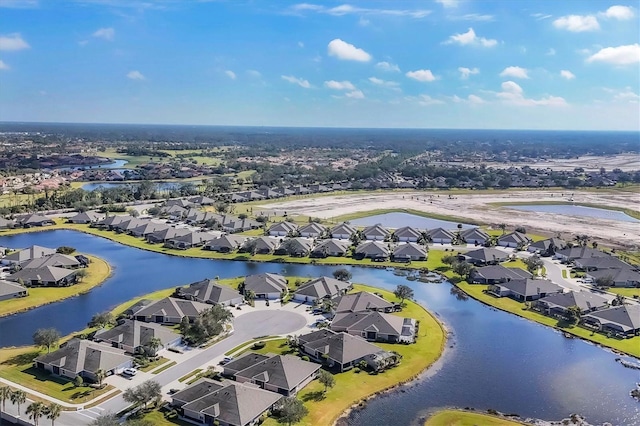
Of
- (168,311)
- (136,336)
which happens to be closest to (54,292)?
(168,311)

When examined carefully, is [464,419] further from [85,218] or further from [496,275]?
[85,218]

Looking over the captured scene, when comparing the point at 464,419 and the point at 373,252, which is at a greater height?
the point at 373,252

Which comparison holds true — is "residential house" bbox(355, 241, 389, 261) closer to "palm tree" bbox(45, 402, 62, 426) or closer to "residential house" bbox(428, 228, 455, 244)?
"residential house" bbox(428, 228, 455, 244)

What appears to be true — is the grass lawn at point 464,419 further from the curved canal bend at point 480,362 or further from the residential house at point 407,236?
the residential house at point 407,236

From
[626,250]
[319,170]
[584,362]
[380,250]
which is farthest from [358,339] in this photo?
[319,170]

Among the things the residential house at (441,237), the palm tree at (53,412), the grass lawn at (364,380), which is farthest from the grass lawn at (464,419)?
the residential house at (441,237)

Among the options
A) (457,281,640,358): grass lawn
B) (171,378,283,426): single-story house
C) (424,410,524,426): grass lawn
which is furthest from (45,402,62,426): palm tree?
(457,281,640,358): grass lawn
